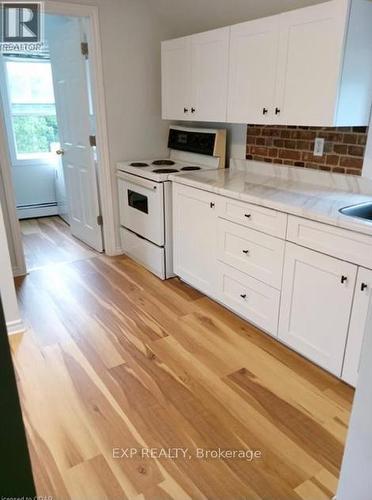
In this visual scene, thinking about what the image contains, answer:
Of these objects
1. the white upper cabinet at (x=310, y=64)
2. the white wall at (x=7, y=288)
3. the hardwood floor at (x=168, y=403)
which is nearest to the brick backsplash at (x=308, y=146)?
the white upper cabinet at (x=310, y=64)

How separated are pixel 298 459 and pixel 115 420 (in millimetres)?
834

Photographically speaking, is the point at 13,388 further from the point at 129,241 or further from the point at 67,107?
the point at 67,107

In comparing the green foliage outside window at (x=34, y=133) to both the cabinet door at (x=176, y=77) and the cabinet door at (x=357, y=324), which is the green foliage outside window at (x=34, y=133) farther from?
the cabinet door at (x=357, y=324)

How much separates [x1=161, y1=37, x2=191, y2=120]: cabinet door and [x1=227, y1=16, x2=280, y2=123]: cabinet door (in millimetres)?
515

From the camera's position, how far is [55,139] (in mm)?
5164

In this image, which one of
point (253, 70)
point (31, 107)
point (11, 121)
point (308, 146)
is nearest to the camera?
point (253, 70)

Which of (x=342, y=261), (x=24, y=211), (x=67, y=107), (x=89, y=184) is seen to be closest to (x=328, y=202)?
(x=342, y=261)

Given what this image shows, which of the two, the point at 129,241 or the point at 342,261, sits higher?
the point at 342,261

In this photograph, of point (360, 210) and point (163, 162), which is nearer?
point (360, 210)

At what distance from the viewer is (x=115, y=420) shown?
1824 mm

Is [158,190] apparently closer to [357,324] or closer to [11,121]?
[357,324]

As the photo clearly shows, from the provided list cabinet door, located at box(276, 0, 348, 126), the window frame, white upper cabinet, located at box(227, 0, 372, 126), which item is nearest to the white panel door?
the window frame

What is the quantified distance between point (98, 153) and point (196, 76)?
113cm

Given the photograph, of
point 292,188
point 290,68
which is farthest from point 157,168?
point 290,68
